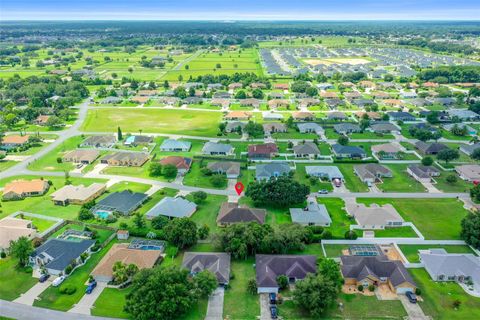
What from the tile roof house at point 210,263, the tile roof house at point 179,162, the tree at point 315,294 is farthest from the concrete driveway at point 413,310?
A: the tile roof house at point 179,162

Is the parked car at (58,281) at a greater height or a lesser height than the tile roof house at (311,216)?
lesser

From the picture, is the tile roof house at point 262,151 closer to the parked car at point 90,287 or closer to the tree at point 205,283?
the tree at point 205,283

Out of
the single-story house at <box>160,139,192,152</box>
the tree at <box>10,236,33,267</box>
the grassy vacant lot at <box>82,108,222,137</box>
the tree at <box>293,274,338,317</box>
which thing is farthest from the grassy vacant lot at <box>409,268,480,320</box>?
the grassy vacant lot at <box>82,108,222,137</box>

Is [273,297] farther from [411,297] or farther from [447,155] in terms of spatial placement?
[447,155]

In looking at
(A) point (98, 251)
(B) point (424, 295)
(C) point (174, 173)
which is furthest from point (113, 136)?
(B) point (424, 295)

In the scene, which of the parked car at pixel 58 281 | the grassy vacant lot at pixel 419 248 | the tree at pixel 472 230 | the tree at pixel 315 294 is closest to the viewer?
the tree at pixel 315 294

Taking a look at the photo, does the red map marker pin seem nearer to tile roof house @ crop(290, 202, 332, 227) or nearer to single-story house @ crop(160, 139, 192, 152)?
tile roof house @ crop(290, 202, 332, 227)

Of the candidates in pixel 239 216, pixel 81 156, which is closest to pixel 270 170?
pixel 239 216
